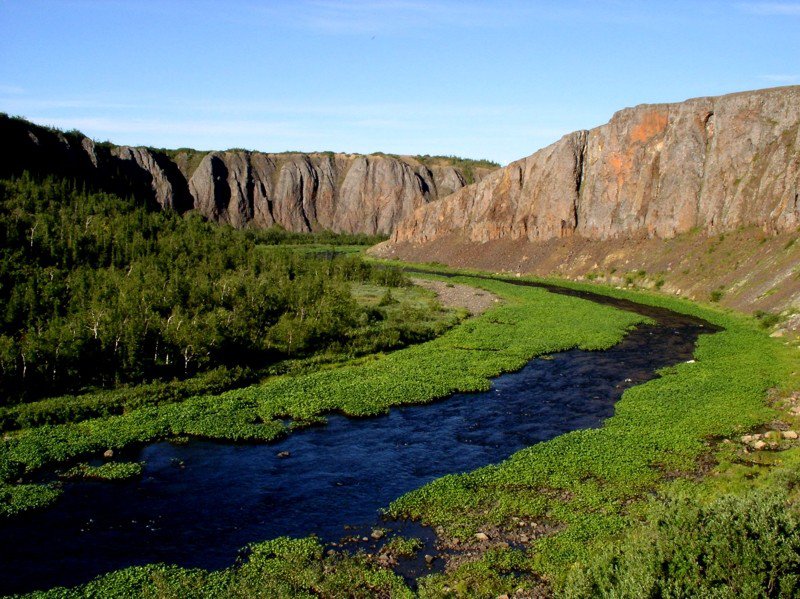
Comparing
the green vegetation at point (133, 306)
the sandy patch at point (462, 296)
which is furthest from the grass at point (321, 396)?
the sandy patch at point (462, 296)

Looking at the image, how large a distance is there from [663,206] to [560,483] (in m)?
65.3

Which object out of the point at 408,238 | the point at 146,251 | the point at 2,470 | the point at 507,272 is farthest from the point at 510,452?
the point at 408,238

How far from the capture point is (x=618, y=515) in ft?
64.4

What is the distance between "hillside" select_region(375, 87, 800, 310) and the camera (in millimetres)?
61781

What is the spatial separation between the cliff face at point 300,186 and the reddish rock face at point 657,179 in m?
65.1

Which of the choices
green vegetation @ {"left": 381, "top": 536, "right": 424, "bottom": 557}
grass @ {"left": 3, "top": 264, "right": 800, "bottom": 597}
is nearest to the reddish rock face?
grass @ {"left": 3, "top": 264, "right": 800, "bottom": 597}

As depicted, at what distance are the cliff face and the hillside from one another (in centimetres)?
6630

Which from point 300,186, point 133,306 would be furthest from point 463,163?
point 133,306

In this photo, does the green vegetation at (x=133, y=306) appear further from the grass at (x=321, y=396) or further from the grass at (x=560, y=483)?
the grass at (x=560, y=483)

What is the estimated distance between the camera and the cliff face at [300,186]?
169125 mm

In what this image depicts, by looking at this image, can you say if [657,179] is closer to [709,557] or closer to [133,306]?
[133,306]

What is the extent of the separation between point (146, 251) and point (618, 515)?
46061 millimetres

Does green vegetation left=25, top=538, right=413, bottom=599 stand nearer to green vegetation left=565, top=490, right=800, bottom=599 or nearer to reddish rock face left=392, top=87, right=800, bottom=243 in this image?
green vegetation left=565, top=490, right=800, bottom=599

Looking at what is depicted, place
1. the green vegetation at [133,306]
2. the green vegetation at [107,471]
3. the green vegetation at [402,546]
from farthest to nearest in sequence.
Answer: the green vegetation at [133,306] < the green vegetation at [107,471] < the green vegetation at [402,546]
